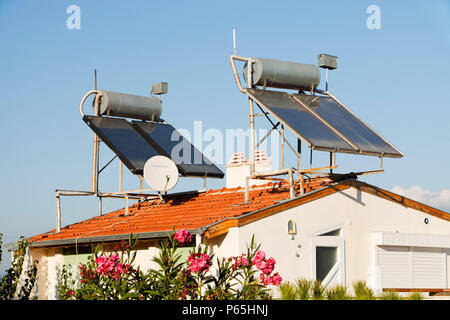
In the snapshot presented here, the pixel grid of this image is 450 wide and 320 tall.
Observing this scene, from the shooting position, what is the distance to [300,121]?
60.8 feet

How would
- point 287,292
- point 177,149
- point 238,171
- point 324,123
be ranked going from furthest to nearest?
point 238,171, point 177,149, point 324,123, point 287,292

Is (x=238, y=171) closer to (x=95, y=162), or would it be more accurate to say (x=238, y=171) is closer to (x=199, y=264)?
(x=95, y=162)

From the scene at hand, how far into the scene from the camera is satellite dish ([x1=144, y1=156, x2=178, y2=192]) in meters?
20.7

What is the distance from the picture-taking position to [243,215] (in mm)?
16844

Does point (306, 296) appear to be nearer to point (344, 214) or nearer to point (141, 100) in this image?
point (344, 214)

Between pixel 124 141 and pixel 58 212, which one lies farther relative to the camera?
pixel 58 212

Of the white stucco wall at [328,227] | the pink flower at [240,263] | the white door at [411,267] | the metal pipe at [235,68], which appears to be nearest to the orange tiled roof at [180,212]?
the white stucco wall at [328,227]

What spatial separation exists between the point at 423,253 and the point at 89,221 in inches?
410

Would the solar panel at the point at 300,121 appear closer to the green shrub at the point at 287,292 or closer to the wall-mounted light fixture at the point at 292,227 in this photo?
the wall-mounted light fixture at the point at 292,227

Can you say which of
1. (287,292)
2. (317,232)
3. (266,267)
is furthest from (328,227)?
(266,267)

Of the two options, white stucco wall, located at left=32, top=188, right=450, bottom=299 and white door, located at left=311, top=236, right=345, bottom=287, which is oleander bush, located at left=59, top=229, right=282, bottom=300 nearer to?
white stucco wall, located at left=32, top=188, right=450, bottom=299

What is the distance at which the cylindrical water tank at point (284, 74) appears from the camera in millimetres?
19578

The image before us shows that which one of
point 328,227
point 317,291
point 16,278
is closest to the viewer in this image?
point 317,291

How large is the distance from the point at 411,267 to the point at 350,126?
396 cm
